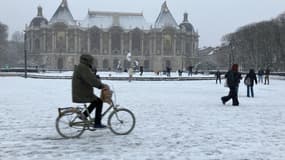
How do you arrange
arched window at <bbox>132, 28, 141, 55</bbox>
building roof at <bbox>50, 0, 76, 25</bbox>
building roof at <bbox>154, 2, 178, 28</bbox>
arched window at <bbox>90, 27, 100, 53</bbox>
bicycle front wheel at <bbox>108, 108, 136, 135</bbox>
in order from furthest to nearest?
1. building roof at <bbox>154, 2, 178, 28</bbox>
2. arched window at <bbox>132, 28, 141, 55</bbox>
3. arched window at <bbox>90, 27, 100, 53</bbox>
4. building roof at <bbox>50, 0, 76, 25</bbox>
5. bicycle front wheel at <bbox>108, 108, 136, 135</bbox>

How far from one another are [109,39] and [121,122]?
338 feet

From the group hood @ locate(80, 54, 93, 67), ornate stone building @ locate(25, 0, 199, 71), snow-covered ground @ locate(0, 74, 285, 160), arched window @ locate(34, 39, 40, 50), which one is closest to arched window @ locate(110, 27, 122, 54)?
ornate stone building @ locate(25, 0, 199, 71)

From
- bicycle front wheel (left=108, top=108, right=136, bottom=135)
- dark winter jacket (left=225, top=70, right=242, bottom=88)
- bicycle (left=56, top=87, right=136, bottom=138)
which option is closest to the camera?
bicycle (left=56, top=87, right=136, bottom=138)

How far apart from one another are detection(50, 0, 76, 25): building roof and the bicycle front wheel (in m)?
101

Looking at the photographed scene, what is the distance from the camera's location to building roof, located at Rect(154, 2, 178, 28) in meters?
114

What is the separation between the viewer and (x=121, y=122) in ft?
31.2

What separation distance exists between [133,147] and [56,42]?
100983mm

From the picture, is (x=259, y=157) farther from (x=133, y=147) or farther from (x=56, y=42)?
(x=56, y=42)

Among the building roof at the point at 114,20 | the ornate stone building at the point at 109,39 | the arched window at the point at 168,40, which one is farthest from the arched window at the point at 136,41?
the arched window at the point at 168,40

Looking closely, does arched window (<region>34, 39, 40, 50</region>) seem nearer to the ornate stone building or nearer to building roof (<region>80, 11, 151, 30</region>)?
the ornate stone building

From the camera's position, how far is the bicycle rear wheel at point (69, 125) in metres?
9.09

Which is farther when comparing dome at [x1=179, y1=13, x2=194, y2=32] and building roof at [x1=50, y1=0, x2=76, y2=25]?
dome at [x1=179, y1=13, x2=194, y2=32]

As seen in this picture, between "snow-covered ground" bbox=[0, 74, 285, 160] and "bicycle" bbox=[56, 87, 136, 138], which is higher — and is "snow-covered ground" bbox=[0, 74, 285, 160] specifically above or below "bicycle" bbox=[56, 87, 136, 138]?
below

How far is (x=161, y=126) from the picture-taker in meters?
10.8
